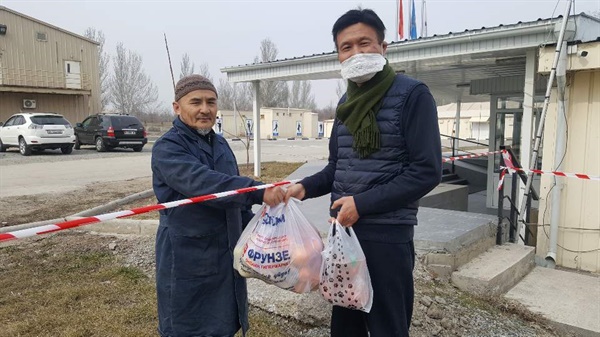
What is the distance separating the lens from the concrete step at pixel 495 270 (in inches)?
165

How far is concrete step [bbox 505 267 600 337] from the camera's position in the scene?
385 cm

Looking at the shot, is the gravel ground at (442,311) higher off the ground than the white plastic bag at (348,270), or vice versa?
the white plastic bag at (348,270)

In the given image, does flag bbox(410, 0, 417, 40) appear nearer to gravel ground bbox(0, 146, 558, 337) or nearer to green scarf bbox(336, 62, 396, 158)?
gravel ground bbox(0, 146, 558, 337)

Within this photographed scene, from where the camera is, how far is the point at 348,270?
75.9 inches

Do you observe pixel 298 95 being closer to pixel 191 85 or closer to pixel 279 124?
pixel 279 124

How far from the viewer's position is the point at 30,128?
16.0 metres

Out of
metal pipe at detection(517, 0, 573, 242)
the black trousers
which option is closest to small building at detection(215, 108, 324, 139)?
metal pipe at detection(517, 0, 573, 242)

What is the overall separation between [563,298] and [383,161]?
12.2 feet

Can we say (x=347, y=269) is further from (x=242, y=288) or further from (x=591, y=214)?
(x=591, y=214)

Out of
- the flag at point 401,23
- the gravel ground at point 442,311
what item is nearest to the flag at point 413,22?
the flag at point 401,23

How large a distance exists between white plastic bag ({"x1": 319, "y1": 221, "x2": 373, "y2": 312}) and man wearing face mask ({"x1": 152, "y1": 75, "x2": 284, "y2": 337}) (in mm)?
379

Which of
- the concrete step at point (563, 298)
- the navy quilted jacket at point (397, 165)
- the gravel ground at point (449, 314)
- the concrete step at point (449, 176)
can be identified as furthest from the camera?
the concrete step at point (449, 176)

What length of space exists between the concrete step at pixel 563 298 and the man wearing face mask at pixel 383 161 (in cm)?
275

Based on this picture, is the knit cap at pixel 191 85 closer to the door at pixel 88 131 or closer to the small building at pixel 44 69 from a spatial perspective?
the door at pixel 88 131
